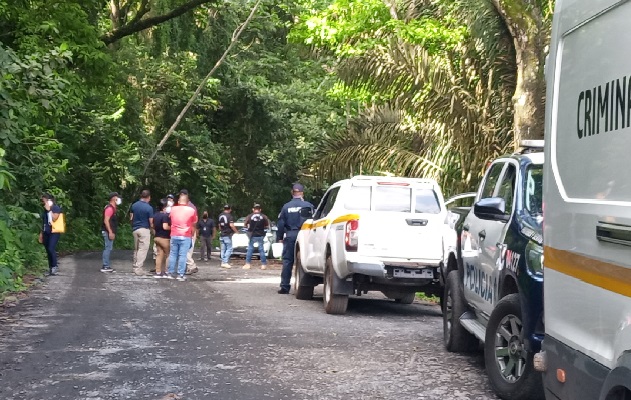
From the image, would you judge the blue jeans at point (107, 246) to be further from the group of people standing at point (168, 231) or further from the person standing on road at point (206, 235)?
the person standing on road at point (206, 235)

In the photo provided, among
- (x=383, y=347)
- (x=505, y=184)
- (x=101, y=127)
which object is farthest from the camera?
(x=101, y=127)

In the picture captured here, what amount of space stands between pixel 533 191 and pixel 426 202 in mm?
6092

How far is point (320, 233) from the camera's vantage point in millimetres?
15617

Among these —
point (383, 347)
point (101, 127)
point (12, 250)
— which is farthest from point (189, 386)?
point (101, 127)

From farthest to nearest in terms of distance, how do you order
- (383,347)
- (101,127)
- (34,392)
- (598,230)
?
1. (101,127)
2. (383,347)
3. (34,392)
4. (598,230)

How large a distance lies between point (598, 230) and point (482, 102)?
15159 millimetres

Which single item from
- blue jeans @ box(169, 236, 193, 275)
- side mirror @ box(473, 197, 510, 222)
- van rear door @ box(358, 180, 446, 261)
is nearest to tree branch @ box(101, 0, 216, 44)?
blue jeans @ box(169, 236, 193, 275)

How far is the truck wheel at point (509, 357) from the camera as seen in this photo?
756cm

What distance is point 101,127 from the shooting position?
36.6 meters

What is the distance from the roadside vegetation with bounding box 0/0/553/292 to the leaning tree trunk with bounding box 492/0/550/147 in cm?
3

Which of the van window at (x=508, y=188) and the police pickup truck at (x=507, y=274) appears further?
the van window at (x=508, y=188)

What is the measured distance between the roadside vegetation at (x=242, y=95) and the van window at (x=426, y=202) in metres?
2.48

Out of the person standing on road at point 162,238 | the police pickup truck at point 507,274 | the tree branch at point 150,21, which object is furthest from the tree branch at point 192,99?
the police pickup truck at point 507,274

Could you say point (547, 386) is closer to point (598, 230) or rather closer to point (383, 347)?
point (598, 230)
